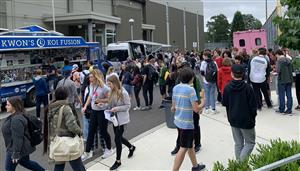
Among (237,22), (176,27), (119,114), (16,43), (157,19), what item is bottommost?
(119,114)

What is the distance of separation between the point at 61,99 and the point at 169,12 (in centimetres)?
6166

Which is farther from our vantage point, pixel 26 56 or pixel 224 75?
pixel 26 56

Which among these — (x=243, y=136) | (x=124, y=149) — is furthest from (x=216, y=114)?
(x=243, y=136)

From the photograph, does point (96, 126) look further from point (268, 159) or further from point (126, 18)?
point (126, 18)

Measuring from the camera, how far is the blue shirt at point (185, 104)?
21.1 feet

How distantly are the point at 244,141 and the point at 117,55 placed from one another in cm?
2100

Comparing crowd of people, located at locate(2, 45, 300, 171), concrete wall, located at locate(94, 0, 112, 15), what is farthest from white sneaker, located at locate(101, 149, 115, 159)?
concrete wall, located at locate(94, 0, 112, 15)

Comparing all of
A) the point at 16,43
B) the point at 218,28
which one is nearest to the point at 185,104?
the point at 16,43

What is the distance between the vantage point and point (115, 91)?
759 centimetres

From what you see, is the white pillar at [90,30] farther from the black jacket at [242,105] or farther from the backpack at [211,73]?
the black jacket at [242,105]

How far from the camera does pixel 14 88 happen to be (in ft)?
52.2

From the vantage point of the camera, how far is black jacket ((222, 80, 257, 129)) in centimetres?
637

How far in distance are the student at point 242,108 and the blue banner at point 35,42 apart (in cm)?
1090

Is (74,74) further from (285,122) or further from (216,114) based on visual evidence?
(285,122)
